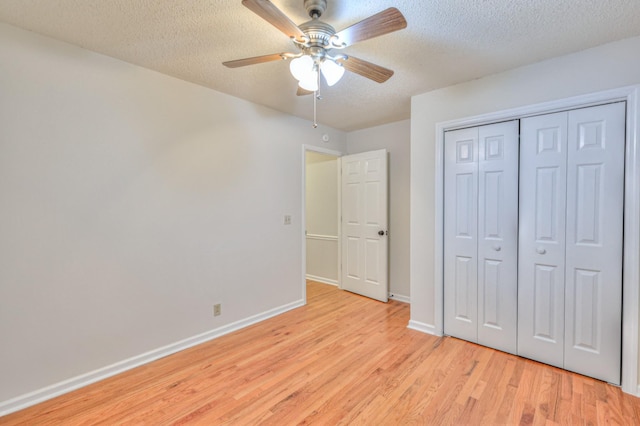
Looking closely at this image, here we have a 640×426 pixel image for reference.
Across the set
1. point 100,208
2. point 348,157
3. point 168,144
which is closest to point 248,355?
point 100,208

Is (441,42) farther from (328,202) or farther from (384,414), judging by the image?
(328,202)

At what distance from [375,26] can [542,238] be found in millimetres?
2102

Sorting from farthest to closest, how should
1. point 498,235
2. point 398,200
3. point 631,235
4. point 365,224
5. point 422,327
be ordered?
point 365,224, point 398,200, point 422,327, point 498,235, point 631,235

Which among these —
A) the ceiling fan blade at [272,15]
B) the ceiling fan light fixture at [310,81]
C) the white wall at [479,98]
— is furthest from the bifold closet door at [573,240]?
the ceiling fan blade at [272,15]

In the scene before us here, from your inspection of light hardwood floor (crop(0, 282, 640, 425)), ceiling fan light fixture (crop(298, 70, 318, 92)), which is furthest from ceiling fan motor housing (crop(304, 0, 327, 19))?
light hardwood floor (crop(0, 282, 640, 425))

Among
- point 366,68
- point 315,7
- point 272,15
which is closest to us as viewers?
→ point 272,15

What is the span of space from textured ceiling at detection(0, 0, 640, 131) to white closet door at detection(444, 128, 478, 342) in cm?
64

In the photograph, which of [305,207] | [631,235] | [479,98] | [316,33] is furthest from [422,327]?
[316,33]

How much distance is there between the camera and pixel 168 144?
2.53 metres

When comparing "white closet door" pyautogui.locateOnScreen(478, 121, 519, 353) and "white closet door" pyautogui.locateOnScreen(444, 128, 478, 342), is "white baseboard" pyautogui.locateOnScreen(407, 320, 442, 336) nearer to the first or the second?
"white closet door" pyautogui.locateOnScreen(444, 128, 478, 342)

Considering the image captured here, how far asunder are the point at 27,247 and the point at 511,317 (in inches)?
144

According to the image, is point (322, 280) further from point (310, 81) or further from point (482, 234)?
point (310, 81)

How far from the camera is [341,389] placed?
206 centimetres

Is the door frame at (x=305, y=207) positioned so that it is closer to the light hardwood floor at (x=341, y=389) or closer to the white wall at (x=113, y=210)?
the white wall at (x=113, y=210)
